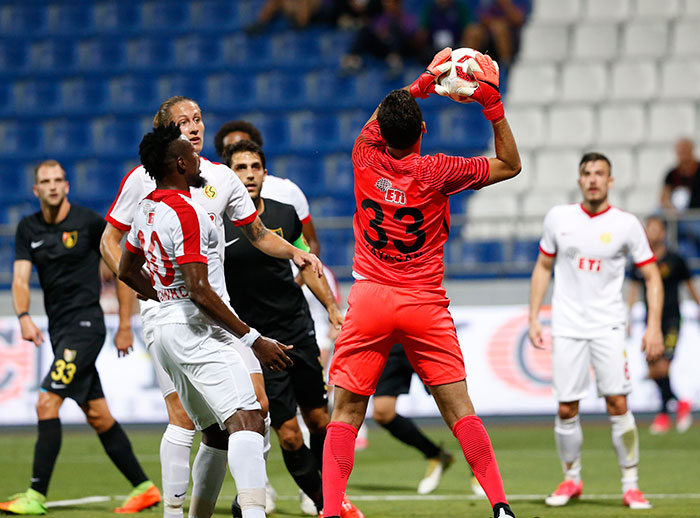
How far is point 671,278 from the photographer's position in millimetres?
13078

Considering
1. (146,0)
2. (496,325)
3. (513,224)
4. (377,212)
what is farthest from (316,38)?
(377,212)

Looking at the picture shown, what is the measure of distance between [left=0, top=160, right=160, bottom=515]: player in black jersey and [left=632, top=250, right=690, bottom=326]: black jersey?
7.08 metres

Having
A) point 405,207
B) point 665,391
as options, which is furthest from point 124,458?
point 665,391

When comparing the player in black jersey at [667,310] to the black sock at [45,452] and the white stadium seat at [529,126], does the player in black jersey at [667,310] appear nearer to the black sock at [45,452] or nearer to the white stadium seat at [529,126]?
the white stadium seat at [529,126]

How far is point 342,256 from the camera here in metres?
15.1

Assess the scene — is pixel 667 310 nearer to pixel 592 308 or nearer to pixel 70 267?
pixel 592 308

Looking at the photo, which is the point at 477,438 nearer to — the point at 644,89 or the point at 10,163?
the point at 644,89

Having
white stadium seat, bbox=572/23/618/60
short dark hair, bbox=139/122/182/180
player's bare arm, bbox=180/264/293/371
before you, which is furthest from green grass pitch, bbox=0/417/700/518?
white stadium seat, bbox=572/23/618/60

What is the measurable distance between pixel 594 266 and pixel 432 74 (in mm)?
2927

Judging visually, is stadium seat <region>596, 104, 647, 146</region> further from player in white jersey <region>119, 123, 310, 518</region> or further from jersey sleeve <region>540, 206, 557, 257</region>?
player in white jersey <region>119, 123, 310, 518</region>

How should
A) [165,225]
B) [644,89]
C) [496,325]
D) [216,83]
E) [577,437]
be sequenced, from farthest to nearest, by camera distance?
[216,83] < [644,89] < [496,325] < [577,437] < [165,225]

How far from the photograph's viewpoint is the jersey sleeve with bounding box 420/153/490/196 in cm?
589

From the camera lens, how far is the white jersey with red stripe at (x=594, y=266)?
8.32 metres

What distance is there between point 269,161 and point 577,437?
408 inches
